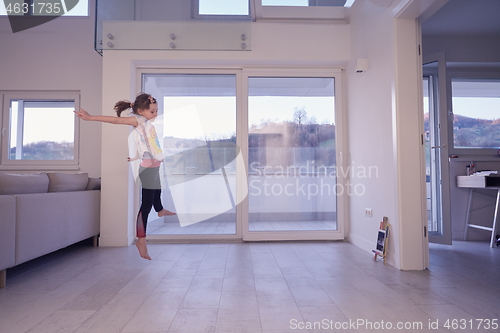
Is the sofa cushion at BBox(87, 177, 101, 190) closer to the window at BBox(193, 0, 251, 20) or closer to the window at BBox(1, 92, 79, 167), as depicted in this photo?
the window at BBox(1, 92, 79, 167)

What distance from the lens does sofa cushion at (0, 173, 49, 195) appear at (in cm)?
249

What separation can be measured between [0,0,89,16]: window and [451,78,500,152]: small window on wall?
5.11 meters

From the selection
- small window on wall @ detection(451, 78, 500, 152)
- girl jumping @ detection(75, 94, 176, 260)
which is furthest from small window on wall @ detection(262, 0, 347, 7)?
girl jumping @ detection(75, 94, 176, 260)

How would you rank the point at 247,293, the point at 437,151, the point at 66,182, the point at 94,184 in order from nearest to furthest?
the point at 247,293 < the point at 66,182 < the point at 94,184 < the point at 437,151

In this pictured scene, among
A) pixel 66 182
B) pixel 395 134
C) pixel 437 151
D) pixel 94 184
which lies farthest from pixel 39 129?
pixel 437 151

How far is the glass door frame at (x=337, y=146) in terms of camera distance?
4258mm

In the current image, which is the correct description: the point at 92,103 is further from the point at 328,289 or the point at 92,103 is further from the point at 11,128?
the point at 328,289

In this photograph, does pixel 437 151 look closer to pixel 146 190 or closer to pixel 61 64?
pixel 146 190

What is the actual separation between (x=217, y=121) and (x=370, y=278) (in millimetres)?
2653

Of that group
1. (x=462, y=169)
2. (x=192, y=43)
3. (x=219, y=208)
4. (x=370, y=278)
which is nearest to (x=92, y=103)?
(x=192, y=43)

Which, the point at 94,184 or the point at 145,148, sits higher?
the point at 145,148

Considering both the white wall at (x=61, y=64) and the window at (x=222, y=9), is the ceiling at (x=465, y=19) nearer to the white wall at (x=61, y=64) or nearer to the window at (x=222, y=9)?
the window at (x=222, y=9)

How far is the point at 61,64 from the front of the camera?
182 inches

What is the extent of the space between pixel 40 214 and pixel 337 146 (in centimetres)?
328
